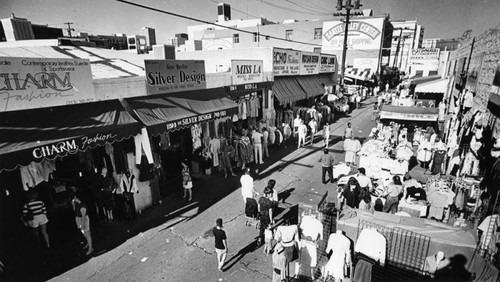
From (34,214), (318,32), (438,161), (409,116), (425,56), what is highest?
(318,32)

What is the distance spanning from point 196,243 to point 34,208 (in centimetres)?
439

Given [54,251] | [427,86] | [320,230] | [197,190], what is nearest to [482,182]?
[320,230]

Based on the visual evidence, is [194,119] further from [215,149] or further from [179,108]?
[215,149]

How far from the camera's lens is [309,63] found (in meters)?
22.6

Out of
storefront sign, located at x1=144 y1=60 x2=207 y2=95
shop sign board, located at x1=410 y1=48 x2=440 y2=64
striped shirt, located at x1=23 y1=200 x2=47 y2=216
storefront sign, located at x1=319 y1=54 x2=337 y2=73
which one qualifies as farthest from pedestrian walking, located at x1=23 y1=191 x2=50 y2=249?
shop sign board, located at x1=410 y1=48 x2=440 y2=64

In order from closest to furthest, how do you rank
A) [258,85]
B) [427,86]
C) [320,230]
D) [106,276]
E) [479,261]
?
[479,261] → [320,230] → [106,276] → [258,85] → [427,86]

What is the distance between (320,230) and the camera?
6.16 metres

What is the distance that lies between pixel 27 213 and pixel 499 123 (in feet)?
46.9

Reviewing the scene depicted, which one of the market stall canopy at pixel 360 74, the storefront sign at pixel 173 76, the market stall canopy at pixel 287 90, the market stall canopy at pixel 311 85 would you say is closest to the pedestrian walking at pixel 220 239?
the storefront sign at pixel 173 76

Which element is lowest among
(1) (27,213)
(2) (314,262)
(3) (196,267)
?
(3) (196,267)

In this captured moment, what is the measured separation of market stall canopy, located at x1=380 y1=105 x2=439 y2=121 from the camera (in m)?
15.5

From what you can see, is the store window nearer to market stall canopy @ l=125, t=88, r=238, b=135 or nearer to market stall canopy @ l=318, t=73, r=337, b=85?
market stall canopy @ l=318, t=73, r=337, b=85

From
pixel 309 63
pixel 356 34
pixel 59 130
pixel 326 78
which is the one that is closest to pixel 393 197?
pixel 59 130

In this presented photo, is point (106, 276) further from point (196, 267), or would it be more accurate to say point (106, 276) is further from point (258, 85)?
point (258, 85)
